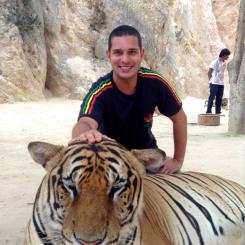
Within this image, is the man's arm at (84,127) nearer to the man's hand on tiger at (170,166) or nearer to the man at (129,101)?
the man at (129,101)

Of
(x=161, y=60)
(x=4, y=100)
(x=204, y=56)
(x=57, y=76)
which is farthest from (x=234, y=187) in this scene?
(x=204, y=56)

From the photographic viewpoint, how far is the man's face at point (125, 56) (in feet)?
10.6

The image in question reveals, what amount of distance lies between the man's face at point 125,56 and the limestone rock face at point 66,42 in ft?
36.4

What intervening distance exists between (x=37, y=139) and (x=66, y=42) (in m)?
9.47

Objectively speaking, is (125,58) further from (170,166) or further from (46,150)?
(46,150)

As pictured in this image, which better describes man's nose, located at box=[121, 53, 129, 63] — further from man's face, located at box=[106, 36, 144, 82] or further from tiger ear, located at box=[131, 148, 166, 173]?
tiger ear, located at box=[131, 148, 166, 173]

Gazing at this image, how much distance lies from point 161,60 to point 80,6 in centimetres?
335

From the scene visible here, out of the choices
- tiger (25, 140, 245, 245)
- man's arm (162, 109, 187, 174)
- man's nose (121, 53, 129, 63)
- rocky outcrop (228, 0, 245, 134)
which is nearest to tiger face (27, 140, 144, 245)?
tiger (25, 140, 245, 245)

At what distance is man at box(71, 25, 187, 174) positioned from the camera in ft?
10.7

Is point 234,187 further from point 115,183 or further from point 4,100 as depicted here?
point 4,100

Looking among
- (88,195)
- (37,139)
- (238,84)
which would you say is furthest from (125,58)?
(238,84)

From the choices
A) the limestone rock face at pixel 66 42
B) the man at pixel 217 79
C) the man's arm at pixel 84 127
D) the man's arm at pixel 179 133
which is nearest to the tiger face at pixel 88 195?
the man's arm at pixel 84 127

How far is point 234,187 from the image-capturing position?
3.32m

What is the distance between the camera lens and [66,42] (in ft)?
57.3
